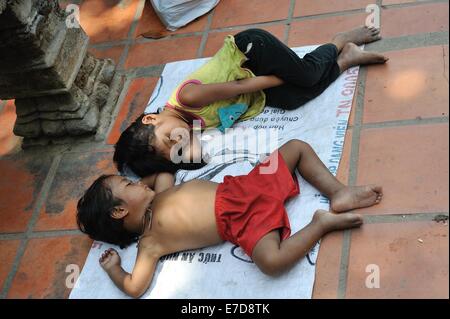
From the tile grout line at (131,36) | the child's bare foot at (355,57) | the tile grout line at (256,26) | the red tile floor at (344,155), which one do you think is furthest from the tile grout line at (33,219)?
the child's bare foot at (355,57)

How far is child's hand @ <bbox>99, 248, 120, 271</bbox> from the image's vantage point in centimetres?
→ 188

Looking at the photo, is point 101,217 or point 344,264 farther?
point 101,217

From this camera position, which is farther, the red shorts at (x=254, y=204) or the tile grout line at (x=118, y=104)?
the tile grout line at (x=118, y=104)

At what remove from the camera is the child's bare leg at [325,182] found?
1.73m

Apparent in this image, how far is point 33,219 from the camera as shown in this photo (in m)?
2.23

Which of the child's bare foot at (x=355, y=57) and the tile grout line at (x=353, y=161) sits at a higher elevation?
the child's bare foot at (x=355, y=57)

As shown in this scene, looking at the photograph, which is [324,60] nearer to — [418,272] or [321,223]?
[321,223]

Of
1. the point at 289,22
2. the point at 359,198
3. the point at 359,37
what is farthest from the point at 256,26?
the point at 359,198

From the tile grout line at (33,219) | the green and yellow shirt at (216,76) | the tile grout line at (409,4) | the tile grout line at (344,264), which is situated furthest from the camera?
the tile grout line at (409,4)

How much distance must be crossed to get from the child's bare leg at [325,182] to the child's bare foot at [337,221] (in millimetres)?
52

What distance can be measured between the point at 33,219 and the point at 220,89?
2.92 feet

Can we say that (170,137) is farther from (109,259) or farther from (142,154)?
(109,259)

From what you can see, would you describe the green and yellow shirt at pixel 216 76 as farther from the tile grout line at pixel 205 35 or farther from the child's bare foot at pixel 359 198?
the child's bare foot at pixel 359 198
